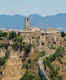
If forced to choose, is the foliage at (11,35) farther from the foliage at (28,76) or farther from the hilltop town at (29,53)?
the foliage at (28,76)

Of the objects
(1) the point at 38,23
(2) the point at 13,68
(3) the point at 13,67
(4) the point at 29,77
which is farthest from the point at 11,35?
(1) the point at 38,23

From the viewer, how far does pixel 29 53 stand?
2069 inches

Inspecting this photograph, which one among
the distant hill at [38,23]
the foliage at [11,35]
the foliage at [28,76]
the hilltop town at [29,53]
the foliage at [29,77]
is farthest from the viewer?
the distant hill at [38,23]

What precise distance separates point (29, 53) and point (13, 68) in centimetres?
435

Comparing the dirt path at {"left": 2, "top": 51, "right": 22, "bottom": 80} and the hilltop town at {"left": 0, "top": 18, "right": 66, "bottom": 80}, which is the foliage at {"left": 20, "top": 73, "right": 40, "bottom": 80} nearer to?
the hilltop town at {"left": 0, "top": 18, "right": 66, "bottom": 80}

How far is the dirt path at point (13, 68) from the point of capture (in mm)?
49219

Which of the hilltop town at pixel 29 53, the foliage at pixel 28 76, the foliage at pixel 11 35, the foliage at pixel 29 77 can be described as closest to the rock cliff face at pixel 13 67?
the hilltop town at pixel 29 53

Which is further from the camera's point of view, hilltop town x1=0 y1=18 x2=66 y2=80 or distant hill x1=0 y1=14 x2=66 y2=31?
distant hill x1=0 y1=14 x2=66 y2=31

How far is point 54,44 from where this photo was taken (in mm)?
54844

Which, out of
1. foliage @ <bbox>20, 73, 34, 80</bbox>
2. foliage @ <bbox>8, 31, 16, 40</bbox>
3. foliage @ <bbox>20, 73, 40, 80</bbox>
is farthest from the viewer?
foliage @ <bbox>8, 31, 16, 40</bbox>

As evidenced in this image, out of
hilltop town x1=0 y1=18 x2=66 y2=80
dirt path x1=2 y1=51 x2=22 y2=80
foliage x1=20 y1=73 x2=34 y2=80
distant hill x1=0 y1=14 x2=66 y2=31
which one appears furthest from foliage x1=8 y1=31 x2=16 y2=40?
distant hill x1=0 y1=14 x2=66 y2=31

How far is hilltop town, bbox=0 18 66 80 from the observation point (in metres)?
47.8

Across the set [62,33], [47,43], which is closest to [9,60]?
[47,43]

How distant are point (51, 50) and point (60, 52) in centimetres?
194
